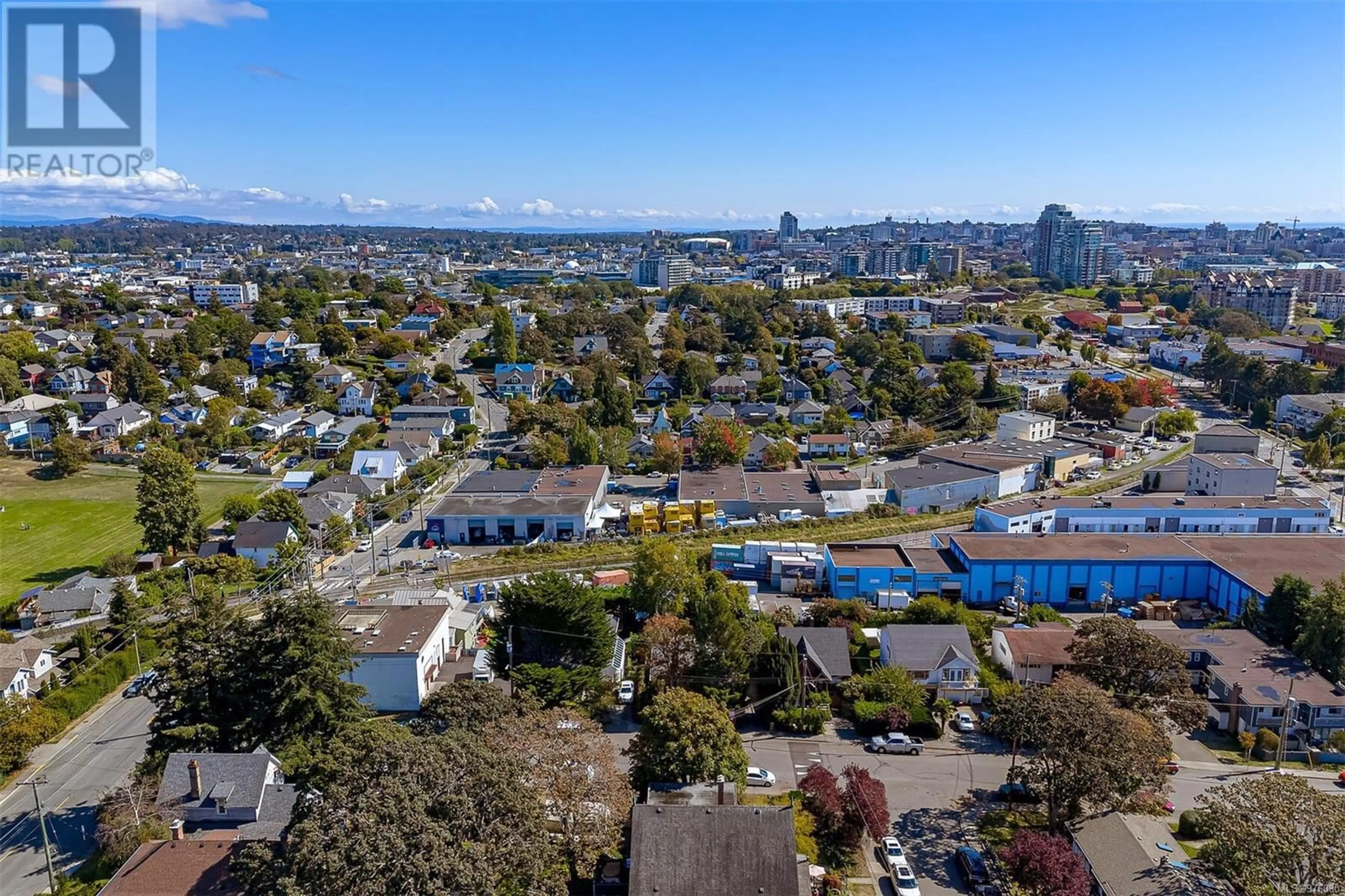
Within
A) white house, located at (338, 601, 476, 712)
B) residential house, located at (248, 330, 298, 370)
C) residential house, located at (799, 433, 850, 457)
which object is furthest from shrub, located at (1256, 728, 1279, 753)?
residential house, located at (248, 330, 298, 370)

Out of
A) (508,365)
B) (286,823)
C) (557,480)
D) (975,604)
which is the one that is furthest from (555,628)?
(508,365)

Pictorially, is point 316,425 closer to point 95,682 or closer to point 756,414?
point 756,414

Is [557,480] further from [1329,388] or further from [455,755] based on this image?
[1329,388]

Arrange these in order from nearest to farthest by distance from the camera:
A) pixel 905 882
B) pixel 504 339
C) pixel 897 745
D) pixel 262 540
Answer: pixel 905 882 → pixel 897 745 → pixel 262 540 → pixel 504 339

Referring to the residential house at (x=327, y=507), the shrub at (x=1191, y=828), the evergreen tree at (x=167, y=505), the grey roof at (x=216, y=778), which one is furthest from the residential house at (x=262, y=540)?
the shrub at (x=1191, y=828)

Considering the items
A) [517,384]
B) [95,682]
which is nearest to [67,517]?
[95,682]

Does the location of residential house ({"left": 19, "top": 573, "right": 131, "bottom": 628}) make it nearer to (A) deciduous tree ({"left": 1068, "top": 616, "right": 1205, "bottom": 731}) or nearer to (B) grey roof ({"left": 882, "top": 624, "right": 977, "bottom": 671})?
(B) grey roof ({"left": 882, "top": 624, "right": 977, "bottom": 671})
